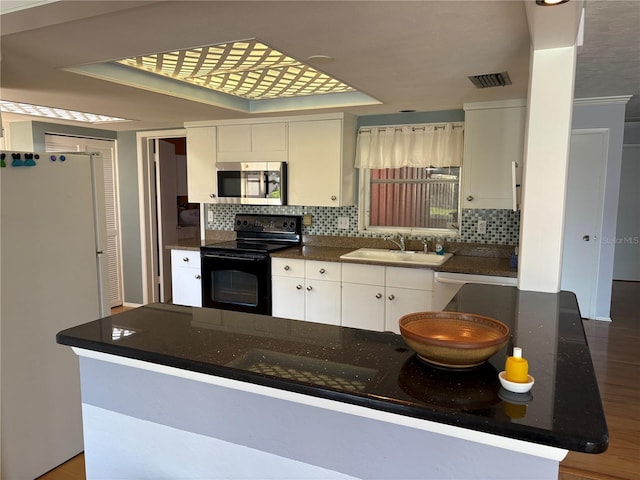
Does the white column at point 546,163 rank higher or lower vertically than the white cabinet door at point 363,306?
higher

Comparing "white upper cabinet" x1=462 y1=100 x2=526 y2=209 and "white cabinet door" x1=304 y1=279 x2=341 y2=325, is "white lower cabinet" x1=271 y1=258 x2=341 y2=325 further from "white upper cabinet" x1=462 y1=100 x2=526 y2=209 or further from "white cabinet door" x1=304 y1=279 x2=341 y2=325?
"white upper cabinet" x1=462 y1=100 x2=526 y2=209

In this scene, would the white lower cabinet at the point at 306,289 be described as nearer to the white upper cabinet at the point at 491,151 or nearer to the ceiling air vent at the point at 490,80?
the white upper cabinet at the point at 491,151

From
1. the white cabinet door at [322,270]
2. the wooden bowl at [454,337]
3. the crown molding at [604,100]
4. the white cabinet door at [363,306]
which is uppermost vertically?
the crown molding at [604,100]

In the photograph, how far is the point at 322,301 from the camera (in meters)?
3.84

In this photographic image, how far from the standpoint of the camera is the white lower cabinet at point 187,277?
4367 mm

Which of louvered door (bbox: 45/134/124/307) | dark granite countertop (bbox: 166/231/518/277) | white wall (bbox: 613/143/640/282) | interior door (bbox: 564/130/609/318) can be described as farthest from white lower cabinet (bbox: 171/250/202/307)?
white wall (bbox: 613/143/640/282)

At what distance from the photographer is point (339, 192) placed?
13.1 feet

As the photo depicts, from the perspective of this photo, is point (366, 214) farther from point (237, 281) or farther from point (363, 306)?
point (237, 281)

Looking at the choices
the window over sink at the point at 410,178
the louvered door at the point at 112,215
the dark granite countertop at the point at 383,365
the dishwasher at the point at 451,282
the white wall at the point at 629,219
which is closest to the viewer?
the dark granite countertop at the point at 383,365

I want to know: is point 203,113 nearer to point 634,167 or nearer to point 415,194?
point 415,194

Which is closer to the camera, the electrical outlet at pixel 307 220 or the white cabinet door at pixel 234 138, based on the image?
the white cabinet door at pixel 234 138

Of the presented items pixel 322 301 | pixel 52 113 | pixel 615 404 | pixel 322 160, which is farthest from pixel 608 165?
pixel 52 113

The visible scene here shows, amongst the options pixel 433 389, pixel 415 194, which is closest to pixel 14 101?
pixel 415 194

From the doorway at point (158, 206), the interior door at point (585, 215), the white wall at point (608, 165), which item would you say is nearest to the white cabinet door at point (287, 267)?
the doorway at point (158, 206)
